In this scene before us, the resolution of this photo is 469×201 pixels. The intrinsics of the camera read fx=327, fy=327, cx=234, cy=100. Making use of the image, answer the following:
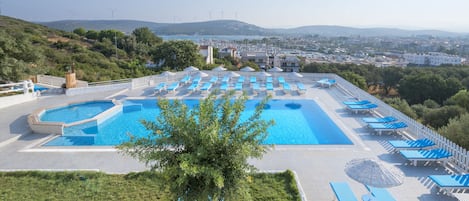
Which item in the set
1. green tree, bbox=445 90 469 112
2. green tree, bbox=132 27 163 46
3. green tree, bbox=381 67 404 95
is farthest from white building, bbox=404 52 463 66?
green tree, bbox=445 90 469 112

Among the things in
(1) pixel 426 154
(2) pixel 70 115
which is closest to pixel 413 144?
(1) pixel 426 154

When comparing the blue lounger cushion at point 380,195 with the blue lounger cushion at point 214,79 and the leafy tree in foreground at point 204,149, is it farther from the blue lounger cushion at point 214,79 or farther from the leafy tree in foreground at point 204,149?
the blue lounger cushion at point 214,79

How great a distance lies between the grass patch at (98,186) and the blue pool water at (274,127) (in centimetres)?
300

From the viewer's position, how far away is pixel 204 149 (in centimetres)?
377

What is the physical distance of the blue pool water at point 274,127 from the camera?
10.6 metres

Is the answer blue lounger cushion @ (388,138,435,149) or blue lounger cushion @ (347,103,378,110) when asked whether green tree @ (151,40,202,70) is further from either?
blue lounger cushion @ (388,138,435,149)

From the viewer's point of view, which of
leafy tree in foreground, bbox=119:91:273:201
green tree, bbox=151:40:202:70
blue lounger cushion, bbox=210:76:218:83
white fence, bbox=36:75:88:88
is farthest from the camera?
green tree, bbox=151:40:202:70

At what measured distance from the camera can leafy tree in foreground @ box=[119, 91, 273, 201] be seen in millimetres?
3760

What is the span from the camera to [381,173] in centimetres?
522

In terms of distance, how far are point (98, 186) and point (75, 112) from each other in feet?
27.2

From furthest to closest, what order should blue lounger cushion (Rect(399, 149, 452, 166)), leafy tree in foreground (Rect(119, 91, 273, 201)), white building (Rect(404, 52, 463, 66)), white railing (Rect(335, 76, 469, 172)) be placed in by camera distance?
white building (Rect(404, 52, 463, 66)) < blue lounger cushion (Rect(399, 149, 452, 166)) < white railing (Rect(335, 76, 469, 172)) < leafy tree in foreground (Rect(119, 91, 273, 201))

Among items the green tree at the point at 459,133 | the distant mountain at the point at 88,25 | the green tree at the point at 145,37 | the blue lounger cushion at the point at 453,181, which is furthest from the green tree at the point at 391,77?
the distant mountain at the point at 88,25

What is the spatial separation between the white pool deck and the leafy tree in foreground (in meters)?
2.85

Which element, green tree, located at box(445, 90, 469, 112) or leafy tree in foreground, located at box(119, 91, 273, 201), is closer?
leafy tree in foreground, located at box(119, 91, 273, 201)
